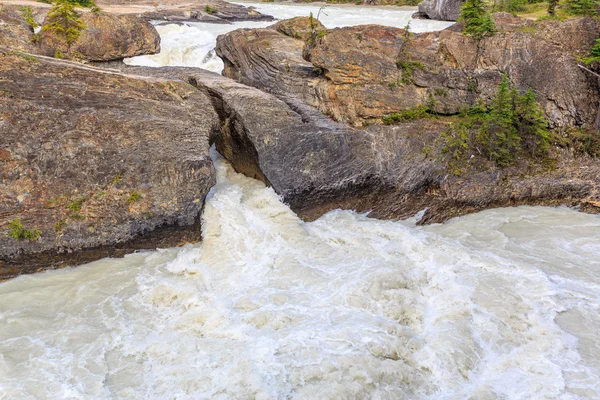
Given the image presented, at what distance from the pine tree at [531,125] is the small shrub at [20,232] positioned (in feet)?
52.3

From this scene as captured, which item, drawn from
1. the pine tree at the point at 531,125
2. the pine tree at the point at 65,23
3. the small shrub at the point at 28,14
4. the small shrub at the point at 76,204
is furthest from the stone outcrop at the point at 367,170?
the small shrub at the point at 28,14

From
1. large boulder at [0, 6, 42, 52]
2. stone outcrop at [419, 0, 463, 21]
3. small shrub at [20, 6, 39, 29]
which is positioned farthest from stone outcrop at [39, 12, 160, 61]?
stone outcrop at [419, 0, 463, 21]

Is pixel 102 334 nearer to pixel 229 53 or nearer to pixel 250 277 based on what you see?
pixel 250 277

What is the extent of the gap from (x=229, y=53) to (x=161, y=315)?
573 inches

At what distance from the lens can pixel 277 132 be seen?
49.3ft

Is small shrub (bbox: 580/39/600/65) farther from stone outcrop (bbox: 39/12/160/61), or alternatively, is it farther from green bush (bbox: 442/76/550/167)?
stone outcrop (bbox: 39/12/160/61)

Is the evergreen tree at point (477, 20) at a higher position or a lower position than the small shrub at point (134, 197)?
higher

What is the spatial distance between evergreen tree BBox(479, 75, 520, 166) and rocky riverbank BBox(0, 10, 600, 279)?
53 cm

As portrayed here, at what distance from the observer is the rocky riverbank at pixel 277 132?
12328mm

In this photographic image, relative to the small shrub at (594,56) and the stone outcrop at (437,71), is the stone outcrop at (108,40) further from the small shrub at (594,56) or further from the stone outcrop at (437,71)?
the small shrub at (594,56)

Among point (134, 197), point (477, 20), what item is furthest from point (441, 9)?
point (134, 197)

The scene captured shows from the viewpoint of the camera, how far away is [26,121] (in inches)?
485

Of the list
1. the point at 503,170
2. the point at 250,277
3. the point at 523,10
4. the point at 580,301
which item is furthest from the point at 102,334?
the point at 523,10

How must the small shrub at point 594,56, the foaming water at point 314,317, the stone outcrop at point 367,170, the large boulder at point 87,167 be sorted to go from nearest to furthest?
the foaming water at point 314,317
the large boulder at point 87,167
the stone outcrop at point 367,170
the small shrub at point 594,56
